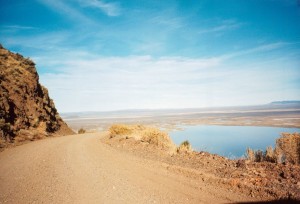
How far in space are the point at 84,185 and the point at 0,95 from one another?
17258 mm

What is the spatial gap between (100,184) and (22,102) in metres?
18.9

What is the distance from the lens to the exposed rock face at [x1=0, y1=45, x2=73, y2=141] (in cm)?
1983

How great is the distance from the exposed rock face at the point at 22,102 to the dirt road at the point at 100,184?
398 inches

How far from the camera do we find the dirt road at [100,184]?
6.34 metres

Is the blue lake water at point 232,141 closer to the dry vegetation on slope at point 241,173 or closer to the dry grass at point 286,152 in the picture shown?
the dry vegetation on slope at point 241,173

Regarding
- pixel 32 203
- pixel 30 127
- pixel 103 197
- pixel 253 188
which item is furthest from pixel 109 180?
pixel 30 127

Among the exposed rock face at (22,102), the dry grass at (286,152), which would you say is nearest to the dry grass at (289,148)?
the dry grass at (286,152)

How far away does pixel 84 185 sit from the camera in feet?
24.6

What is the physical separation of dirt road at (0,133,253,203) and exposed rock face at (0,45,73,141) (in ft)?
33.2

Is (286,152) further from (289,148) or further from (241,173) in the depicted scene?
(241,173)

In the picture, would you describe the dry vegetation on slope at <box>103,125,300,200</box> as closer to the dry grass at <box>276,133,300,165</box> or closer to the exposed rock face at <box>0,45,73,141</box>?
the dry grass at <box>276,133,300,165</box>

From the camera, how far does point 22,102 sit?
2273 centimetres

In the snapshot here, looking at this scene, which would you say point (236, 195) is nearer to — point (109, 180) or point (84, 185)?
point (109, 180)

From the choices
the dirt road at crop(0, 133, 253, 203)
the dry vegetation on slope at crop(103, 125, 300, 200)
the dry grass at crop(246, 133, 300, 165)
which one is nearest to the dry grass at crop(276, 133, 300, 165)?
the dry grass at crop(246, 133, 300, 165)
